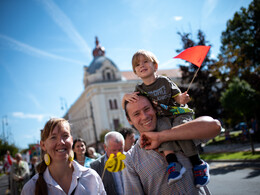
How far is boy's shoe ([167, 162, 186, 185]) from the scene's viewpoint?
1.92m

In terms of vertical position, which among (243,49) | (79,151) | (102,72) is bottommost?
(79,151)

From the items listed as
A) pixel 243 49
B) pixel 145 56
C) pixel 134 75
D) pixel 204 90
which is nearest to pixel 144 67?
pixel 145 56

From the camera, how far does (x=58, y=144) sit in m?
2.70

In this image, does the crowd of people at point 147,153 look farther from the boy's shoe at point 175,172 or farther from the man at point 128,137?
the man at point 128,137

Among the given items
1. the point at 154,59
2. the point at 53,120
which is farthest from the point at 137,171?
the point at 154,59

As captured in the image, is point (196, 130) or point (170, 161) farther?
point (170, 161)

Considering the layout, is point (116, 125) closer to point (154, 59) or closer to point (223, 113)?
point (223, 113)

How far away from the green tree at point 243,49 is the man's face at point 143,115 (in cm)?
2254

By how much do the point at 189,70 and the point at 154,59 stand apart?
857 inches

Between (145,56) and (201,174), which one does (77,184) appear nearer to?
(201,174)

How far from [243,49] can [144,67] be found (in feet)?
78.8

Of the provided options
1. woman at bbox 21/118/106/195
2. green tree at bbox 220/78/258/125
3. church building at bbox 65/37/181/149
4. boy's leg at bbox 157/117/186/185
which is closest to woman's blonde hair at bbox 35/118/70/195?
woman at bbox 21/118/106/195

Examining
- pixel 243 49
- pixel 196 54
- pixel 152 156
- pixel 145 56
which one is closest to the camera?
pixel 152 156

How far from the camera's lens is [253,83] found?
21.3 m
